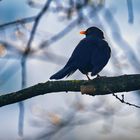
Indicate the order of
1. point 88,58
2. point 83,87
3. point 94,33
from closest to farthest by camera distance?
point 83,87 → point 88,58 → point 94,33

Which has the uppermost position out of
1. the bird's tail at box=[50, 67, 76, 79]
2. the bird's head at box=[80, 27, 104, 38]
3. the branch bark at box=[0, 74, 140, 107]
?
the bird's head at box=[80, 27, 104, 38]

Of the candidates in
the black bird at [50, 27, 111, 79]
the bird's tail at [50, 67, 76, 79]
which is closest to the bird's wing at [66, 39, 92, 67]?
the black bird at [50, 27, 111, 79]

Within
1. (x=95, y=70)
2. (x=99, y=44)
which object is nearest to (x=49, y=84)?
(x=95, y=70)

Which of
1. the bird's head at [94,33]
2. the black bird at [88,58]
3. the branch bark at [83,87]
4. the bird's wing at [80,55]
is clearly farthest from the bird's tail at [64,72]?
the bird's head at [94,33]

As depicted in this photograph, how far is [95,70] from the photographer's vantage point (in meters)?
4.20

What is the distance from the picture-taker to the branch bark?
324cm

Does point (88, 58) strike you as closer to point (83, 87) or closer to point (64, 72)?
point (64, 72)

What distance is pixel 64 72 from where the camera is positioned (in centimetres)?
397

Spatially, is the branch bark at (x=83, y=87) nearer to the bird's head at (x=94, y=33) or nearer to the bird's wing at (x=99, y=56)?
the bird's wing at (x=99, y=56)

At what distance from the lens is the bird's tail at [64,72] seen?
12.2ft

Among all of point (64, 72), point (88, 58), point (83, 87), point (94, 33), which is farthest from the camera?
point (94, 33)

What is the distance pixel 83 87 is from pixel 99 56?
4.08ft

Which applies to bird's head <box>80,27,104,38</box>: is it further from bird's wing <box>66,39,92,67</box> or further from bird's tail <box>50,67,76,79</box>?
bird's tail <box>50,67,76,79</box>

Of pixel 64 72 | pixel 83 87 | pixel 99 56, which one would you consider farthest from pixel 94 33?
pixel 83 87
